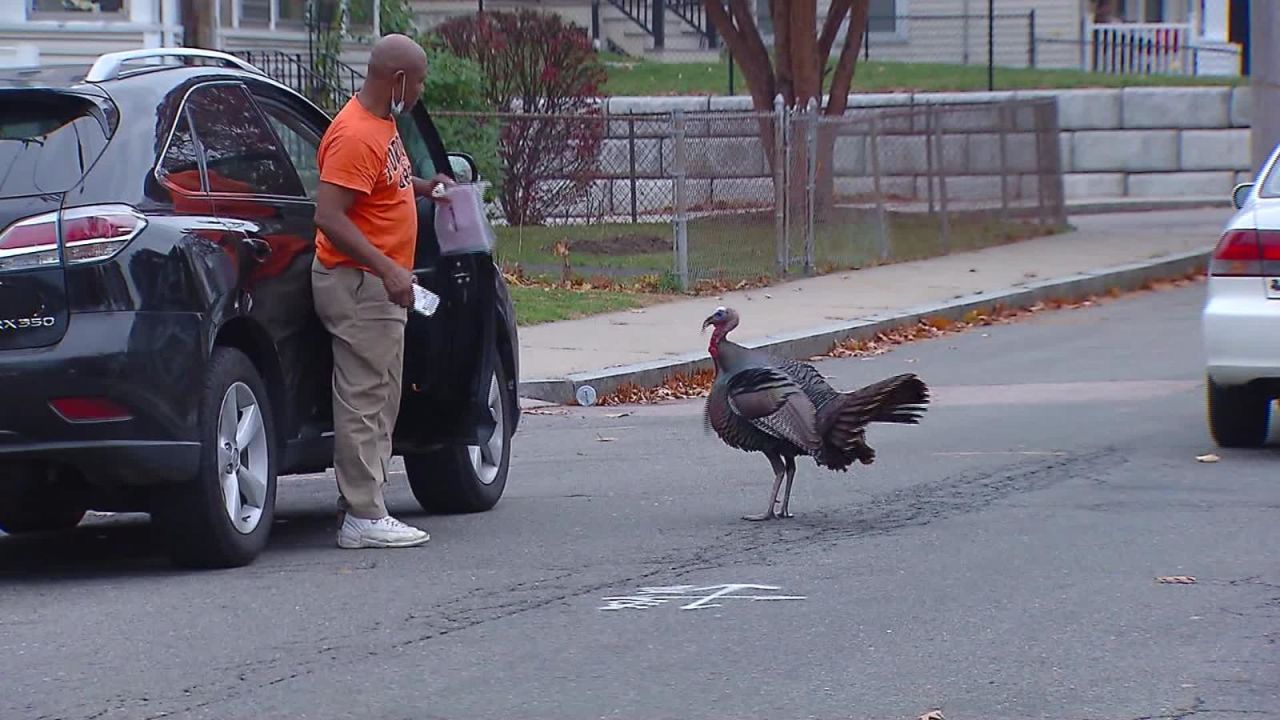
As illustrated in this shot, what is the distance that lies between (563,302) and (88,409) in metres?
9.99

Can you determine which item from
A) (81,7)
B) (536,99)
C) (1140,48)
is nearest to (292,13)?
(81,7)

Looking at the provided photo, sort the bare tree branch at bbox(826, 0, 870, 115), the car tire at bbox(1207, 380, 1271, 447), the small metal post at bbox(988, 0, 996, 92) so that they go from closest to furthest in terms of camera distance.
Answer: the car tire at bbox(1207, 380, 1271, 447) < the bare tree branch at bbox(826, 0, 870, 115) < the small metal post at bbox(988, 0, 996, 92)

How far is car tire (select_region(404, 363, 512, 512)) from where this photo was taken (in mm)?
8523

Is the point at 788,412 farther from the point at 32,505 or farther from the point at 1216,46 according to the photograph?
the point at 1216,46

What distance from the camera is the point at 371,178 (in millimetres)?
7277

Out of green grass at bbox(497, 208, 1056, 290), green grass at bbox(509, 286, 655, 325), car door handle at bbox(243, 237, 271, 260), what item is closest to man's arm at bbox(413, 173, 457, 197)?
car door handle at bbox(243, 237, 271, 260)

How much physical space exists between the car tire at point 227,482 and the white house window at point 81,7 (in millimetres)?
15518

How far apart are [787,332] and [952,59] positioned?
20.9 metres

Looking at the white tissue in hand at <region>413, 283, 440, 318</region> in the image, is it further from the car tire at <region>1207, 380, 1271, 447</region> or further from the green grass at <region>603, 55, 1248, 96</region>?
the green grass at <region>603, 55, 1248, 96</region>

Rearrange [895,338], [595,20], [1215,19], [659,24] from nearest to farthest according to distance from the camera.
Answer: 1. [895,338]
2. [595,20]
3. [659,24]
4. [1215,19]

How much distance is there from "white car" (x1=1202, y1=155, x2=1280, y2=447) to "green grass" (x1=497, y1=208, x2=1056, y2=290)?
8314 mm

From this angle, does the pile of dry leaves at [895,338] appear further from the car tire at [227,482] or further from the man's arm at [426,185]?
the car tire at [227,482]

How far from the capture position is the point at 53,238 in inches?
260

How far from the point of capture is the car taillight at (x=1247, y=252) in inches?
381
